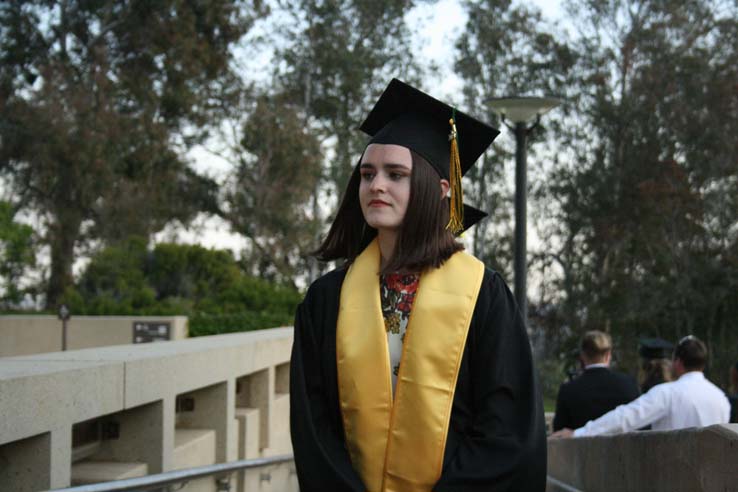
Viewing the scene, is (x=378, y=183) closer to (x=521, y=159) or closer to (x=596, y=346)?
(x=596, y=346)

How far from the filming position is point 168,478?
4.21 metres

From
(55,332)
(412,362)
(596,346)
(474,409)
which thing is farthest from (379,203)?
(55,332)

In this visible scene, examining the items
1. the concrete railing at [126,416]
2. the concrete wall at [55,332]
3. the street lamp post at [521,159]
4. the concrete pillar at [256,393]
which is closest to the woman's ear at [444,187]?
the concrete railing at [126,416]

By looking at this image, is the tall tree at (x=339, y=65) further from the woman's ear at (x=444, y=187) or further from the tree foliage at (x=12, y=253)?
the woman's ear at (x=444, y=187)

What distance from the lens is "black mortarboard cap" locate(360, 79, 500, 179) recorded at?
3398 mm

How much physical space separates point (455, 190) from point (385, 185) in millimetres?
290

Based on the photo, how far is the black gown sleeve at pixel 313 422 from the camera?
3031 mm

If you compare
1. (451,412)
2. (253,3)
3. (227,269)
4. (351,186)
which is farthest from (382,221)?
(253,3)

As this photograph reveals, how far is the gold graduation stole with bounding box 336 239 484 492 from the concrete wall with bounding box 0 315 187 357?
70.0ft

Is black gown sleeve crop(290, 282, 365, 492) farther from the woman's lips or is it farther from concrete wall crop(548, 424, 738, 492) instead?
concrete wall crop(548, 424, 738, 492)

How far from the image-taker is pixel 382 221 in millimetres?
3244

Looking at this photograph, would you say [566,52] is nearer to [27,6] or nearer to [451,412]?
[27,6]

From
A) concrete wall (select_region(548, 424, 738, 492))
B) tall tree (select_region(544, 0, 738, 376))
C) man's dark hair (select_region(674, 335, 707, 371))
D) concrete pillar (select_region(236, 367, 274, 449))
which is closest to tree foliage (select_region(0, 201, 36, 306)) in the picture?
tall tree (select_region(544, 0, 738, 376))

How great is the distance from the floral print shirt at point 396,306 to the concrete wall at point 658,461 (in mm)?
867
